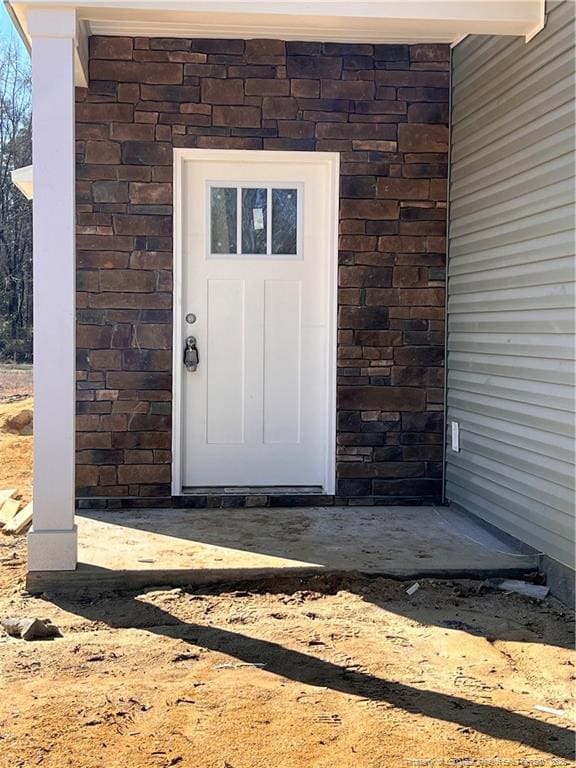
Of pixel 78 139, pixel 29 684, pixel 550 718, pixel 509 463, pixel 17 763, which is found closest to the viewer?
pixel 17 763

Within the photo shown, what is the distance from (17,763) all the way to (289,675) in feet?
3.14

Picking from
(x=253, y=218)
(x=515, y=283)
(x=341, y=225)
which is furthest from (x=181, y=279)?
(x=515, y=283)

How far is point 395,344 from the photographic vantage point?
538cm

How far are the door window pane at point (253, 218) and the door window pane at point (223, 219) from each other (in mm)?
56

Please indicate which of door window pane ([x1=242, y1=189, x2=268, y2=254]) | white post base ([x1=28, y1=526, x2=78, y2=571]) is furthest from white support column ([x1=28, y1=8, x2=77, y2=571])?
door window pane ([x1=242, y1=189, x2=268, y2=254])

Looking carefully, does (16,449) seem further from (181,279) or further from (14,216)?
(14,216)

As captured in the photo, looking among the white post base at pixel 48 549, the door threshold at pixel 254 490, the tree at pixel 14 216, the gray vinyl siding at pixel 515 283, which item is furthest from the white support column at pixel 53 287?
the tree at pixel 14 216

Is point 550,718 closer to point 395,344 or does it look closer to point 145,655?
point 145,655

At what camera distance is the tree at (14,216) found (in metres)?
16.0

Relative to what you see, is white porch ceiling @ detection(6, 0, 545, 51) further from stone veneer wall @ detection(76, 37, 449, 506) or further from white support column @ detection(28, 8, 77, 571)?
stone veneer wall @ detection(76, 37, 449, 506)

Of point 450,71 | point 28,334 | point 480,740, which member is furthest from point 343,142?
point 28,334

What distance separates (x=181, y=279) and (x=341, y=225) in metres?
1.04

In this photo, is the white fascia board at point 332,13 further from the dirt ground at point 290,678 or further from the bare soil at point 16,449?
the bare soil at point 16,449

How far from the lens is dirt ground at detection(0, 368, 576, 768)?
2.43 meters
